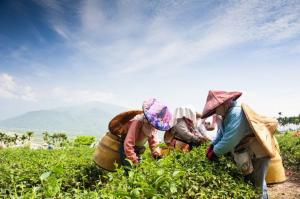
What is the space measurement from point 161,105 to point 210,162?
96cm

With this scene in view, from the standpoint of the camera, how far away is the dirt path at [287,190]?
6.19 meters

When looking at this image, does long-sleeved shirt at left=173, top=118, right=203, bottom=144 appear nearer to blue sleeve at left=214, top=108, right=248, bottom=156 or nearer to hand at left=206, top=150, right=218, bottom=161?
hand at left=206, top=150, right=218, bottom=161

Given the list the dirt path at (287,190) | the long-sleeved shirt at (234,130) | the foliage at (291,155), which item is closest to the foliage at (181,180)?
the long-sleeved shirt at (234,130)

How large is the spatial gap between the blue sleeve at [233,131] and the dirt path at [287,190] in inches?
95.2

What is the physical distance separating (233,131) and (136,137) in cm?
147

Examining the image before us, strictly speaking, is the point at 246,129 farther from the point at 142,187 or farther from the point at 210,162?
the point at 142,187

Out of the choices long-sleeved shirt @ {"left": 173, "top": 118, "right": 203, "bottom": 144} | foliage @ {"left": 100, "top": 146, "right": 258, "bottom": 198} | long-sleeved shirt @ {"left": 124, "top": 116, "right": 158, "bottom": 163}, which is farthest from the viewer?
long-sleeved shirt @ {"left": 173, "top": 118, "right": 203, "bottom": 144}

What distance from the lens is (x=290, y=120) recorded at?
77.1 meters

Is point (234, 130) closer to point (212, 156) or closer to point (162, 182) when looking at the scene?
point (212, 156)

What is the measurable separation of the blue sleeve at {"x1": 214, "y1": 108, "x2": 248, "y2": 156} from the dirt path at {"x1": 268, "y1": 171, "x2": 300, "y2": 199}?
242 cm

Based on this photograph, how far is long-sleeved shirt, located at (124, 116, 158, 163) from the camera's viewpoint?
4309 mm

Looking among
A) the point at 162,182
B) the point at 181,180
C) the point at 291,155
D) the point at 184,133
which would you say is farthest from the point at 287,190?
the point at 162,182

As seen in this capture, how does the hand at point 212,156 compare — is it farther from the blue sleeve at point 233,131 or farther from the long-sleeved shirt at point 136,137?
the long-sleeved shirt at point 136,137

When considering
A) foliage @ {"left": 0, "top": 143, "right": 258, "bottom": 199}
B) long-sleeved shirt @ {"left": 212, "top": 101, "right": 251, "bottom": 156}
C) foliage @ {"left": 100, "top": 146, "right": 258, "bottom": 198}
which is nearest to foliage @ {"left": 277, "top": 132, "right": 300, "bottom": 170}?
foliage @ {"left": 0, "top": 143, "right": 258, "bottom": 199}
